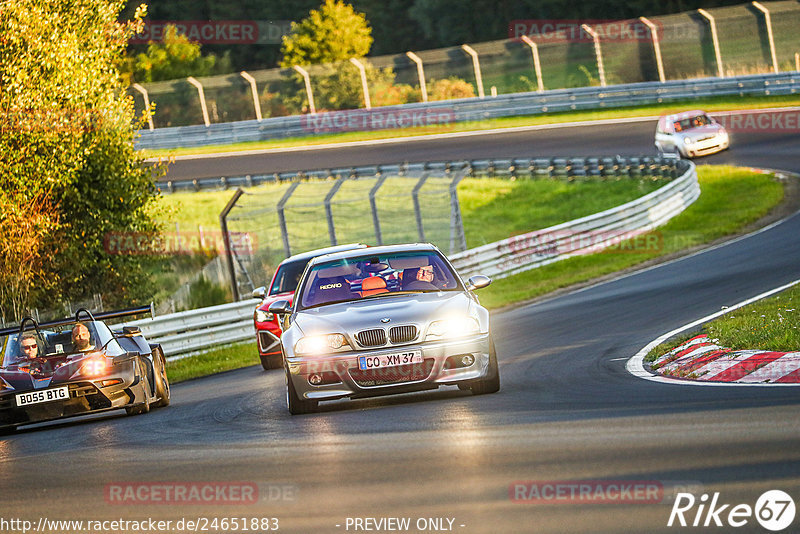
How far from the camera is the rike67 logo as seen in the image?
5.23m

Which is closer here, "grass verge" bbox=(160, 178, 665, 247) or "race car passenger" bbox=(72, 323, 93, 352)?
"race car passenger" bbox=(72, 323, 93, 352)

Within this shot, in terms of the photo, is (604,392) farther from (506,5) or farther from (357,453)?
(506,5)

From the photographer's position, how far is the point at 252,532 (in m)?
6.12

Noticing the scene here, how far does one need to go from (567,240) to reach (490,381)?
16751 mm

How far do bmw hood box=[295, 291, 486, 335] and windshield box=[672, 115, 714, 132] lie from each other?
2704cm

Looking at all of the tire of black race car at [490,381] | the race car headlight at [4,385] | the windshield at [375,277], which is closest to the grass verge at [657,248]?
the race car headlight at [4,385]

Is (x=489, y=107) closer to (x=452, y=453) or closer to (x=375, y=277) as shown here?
(x=375, y=277)

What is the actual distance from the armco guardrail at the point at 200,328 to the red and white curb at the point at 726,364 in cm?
1022

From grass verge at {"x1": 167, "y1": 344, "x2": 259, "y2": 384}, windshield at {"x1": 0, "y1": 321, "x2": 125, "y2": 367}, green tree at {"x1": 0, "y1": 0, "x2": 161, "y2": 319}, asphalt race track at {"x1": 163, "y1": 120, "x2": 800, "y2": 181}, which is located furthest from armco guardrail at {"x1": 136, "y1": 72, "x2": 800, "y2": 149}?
windshield at {"x1": 0, "y1": 321, "x2": 125, "y2": 367}

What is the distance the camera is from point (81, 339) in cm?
1284

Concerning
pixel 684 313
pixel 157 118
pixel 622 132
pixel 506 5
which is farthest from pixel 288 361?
pixel 506 5

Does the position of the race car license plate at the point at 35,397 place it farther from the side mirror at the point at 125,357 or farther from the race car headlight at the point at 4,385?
the side mirror at the point at 125,357

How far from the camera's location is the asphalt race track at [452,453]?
19.5 feet

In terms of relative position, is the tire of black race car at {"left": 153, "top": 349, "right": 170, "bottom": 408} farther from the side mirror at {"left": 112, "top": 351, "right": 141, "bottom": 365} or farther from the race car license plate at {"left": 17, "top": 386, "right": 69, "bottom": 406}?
the race car license plate at {"left": 17, "top": 386, "right": 69, "bottom": 406}
